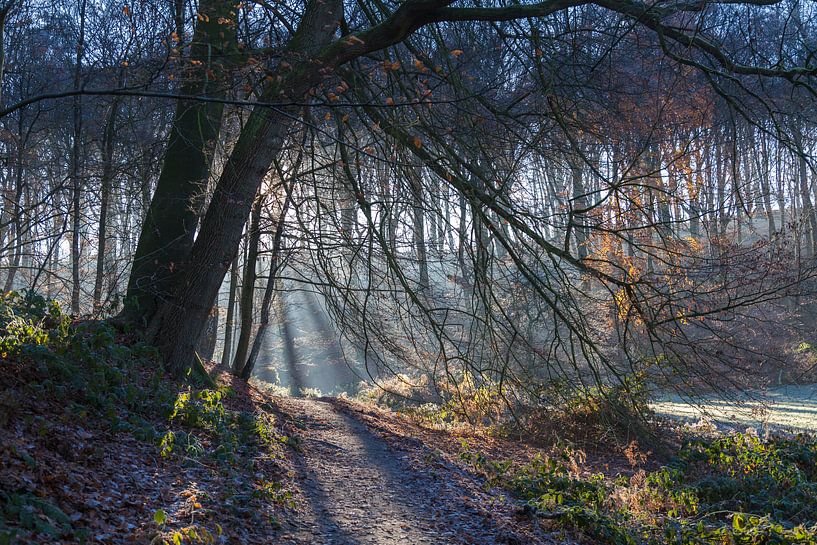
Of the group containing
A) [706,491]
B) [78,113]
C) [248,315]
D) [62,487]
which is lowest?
[706,491]

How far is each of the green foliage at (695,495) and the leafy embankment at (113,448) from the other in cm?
265

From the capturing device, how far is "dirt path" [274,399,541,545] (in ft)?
16.4

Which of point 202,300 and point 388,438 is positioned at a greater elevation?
point 202,300

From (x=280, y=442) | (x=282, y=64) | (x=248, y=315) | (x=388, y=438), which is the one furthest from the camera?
(x=248, y=315)

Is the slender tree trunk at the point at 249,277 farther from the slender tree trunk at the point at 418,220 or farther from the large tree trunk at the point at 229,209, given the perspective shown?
the slender tree trunk at the point at 418,220

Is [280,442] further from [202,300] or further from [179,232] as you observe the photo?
[179,232]

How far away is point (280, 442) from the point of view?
7316 mm

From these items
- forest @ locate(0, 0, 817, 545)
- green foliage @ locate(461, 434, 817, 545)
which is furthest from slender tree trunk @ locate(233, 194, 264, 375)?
green foliage @ locate(461, 434, 817, 545)

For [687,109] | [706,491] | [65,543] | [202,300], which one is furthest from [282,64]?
[706,491]

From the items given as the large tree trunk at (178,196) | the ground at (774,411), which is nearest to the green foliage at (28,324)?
the large tree trunk at (178,196)

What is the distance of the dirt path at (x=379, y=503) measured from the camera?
499cm

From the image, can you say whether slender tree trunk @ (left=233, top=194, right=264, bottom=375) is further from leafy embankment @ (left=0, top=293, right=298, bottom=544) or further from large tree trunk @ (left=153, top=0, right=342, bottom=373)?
leafy embankment @ (left=0, top=293, right=298, bottom=544)

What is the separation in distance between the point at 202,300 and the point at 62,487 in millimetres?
4225

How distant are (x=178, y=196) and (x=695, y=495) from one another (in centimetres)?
752
